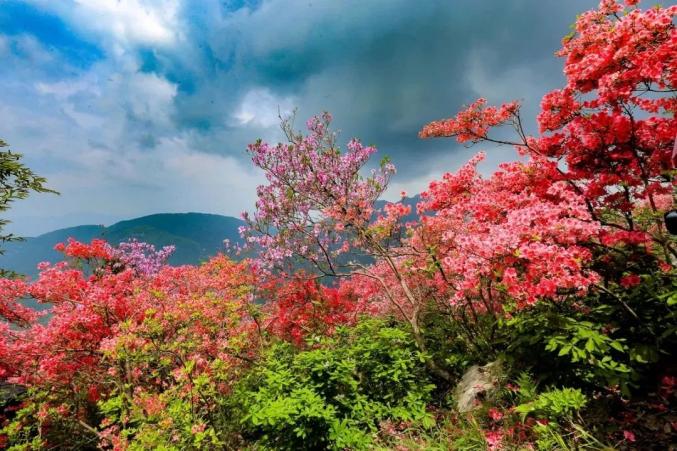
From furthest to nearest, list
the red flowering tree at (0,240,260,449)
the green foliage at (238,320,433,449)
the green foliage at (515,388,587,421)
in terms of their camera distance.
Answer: the red flowering tree at (0,240,260,449), the green foliage at (238,320,433,449), the green foliage at (515,388,587,421)

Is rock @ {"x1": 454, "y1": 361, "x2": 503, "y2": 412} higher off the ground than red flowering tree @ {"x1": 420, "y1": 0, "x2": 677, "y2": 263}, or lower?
lower

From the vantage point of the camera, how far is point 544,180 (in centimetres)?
551

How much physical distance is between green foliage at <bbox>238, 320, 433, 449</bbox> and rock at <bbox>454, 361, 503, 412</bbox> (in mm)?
600

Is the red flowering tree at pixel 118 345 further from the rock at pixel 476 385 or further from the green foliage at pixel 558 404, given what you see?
the green foliage at pixel 558 404

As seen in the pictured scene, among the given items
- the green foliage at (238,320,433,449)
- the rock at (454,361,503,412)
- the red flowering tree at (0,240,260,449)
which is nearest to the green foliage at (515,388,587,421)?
the rock at (454,361,503,412)

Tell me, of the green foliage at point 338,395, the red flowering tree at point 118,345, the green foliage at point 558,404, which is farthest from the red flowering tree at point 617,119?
the red flowering tree at point 118,345

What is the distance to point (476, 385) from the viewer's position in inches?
224

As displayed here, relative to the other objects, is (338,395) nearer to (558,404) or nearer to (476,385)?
(476,385)

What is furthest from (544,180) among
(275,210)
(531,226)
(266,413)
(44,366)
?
(44,366)

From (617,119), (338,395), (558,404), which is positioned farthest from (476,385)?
(617,119)

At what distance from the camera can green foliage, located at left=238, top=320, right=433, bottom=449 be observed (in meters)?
4.79

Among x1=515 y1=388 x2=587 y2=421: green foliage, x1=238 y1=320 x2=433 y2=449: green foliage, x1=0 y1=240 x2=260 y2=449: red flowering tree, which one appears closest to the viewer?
x1=515 y1=388 x2=587 y2=421: green foliage

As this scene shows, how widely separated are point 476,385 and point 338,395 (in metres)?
2.46

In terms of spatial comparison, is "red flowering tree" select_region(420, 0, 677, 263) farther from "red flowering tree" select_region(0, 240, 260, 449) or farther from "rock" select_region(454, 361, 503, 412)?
"red flowering tree" select_region(0, 240, 260, 449)
